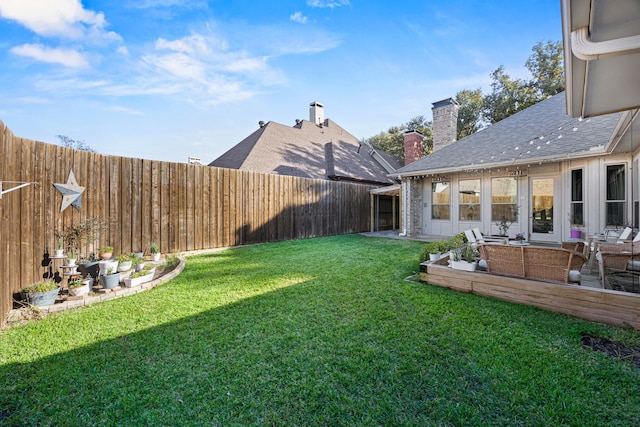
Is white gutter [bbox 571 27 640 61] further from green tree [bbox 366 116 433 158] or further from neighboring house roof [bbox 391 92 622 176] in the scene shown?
green tree [bbox 366 116 433 158]

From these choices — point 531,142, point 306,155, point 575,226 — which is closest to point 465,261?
point 575,226

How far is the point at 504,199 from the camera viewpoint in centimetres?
912

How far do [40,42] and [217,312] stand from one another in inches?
311

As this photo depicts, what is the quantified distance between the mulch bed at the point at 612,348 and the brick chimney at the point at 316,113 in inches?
756

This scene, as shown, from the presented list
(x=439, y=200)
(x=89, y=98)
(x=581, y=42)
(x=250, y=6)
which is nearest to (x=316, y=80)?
(x=250, y=6)

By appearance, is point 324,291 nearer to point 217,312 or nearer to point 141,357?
point 217,312

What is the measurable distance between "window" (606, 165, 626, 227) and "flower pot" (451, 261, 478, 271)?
545 centimetres

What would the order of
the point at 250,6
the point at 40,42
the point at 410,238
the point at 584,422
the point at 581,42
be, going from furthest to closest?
the point at 410,238, the point at 250,6, the point at 40,42, the point at 581,42, the point at 584,422

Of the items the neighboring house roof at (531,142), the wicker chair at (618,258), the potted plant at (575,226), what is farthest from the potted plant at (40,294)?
the potted plant at (575,226)

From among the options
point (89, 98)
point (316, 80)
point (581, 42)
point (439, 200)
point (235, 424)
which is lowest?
point (235, 424)

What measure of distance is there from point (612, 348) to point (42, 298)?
6.42 m

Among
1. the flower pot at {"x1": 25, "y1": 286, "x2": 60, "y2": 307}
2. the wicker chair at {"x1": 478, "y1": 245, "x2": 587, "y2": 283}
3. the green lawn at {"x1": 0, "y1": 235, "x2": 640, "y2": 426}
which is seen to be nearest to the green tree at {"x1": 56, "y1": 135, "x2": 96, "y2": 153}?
the flower pot at {"x1": 25, "y1": 286, "x2": 60, "y2": 307}

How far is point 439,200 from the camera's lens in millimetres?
10766

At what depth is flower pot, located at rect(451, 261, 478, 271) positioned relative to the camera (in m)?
4.28
